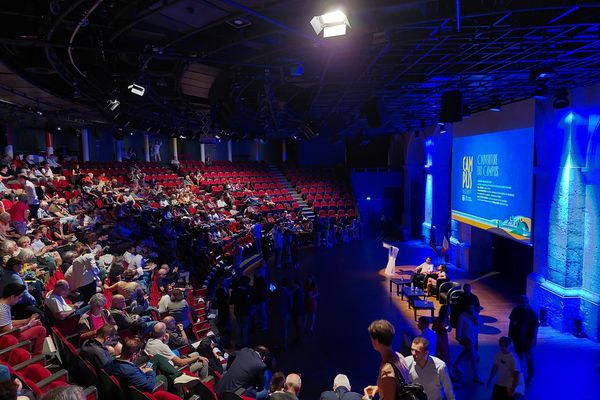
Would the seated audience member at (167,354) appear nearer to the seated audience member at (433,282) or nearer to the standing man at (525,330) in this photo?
the standing man at (525,330)

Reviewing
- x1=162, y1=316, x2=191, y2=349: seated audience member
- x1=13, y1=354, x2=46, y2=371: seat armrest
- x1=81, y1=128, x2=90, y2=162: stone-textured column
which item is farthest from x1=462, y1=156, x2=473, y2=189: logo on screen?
x1=81, y1=128, x2=90, y2=162: stone-textured column

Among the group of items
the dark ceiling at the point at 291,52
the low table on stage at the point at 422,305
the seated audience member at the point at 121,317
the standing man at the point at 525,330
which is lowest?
the low table on stage at the point at 422,305

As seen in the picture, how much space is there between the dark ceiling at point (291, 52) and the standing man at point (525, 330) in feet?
12.0

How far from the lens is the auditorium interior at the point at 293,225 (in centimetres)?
418

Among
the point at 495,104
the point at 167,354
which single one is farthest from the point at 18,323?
the point at 495,104

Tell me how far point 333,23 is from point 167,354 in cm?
384

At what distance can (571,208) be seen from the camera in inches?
308

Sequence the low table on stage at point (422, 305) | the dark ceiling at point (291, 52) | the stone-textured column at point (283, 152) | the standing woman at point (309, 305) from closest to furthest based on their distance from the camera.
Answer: the dark ceiling at point (291, 52) → the standing woman at point (309, 305) → the low table on stage at point (422, 305) → the stone-textured column at point (283, 152)

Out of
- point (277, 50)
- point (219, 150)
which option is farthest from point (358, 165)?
point (277, 50)

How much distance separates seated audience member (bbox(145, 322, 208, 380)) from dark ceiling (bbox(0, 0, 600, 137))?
3.44 meters

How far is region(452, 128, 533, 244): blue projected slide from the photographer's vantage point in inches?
347

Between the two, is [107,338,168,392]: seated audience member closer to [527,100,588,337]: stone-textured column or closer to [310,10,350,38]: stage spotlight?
[310,10,350,38]: stage spotlight

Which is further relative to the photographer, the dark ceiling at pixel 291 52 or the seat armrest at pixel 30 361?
the dark ceiling at pixel 291 52

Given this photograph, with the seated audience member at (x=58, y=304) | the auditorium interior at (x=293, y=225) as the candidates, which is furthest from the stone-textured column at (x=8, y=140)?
the seated audience member at (x=58, y=304)
